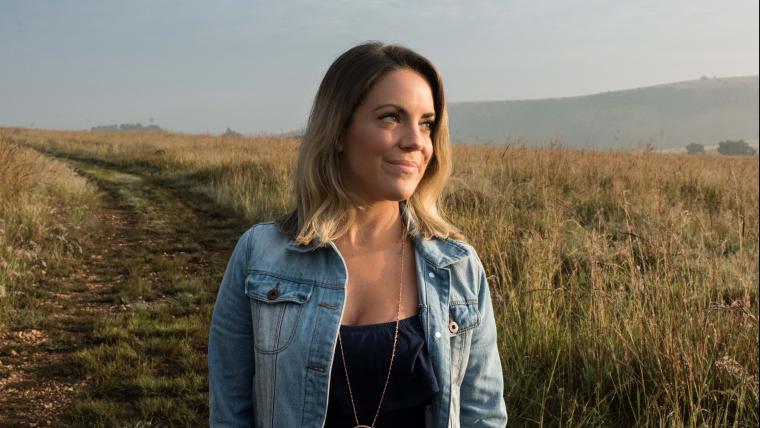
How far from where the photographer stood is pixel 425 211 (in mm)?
1835

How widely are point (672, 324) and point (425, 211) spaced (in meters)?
1.83

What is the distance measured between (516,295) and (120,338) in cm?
285

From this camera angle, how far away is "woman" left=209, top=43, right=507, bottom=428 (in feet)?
5.10

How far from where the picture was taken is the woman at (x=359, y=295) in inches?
61.2

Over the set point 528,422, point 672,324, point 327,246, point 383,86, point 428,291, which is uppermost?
point 383,86

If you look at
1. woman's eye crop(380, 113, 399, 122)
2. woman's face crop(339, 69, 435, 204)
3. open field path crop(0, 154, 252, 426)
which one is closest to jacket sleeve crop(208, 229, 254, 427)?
woman's face crop(339, 69, 435, 204)

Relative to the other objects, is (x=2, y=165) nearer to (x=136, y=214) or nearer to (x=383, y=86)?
(x=136, y=214)

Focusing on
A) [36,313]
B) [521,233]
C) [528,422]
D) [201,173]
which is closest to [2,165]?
[36,313]

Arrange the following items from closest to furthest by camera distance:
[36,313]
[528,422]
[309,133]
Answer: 1. [309,133]
2. [528,422]
3. [36,313]

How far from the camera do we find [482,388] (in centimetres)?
170

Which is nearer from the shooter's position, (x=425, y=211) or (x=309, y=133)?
(x=309, y=133)

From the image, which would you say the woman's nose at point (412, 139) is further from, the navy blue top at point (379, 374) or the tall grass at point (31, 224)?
the tall grass at point (31, 224)

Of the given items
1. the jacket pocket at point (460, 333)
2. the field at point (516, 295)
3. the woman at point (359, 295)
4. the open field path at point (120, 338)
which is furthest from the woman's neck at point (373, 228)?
the open field path at point (120, 338)

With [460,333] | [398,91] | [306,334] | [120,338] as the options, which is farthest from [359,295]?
[120,338]
